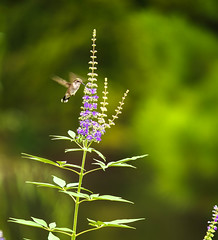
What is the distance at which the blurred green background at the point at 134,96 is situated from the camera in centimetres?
581

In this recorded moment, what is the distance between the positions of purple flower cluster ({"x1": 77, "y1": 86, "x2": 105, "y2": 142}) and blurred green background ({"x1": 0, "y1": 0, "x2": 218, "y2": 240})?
461cm

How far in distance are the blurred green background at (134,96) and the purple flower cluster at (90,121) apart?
4.61m

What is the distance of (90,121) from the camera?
864mm

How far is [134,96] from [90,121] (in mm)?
5603

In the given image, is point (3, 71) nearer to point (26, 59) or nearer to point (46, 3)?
point (26, 59)

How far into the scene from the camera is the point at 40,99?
661cm

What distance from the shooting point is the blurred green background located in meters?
5.81

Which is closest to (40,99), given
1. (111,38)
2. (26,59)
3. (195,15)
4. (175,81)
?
(26,59)

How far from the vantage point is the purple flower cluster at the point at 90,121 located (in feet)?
2.81

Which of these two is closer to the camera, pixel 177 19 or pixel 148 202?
pixel 148 202

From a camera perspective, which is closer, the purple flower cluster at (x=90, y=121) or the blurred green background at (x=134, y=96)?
the purple flower cluster at (x=90, y=121)

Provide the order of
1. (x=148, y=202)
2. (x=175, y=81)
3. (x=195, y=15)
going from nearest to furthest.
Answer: (x=148, y=202)
(x=175, y=81)
(x=195, y=15)

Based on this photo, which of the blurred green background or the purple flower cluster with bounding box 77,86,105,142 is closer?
the purple flower cluster with bounding box 77,86,105,142

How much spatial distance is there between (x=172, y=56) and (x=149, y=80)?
360 millimetres
